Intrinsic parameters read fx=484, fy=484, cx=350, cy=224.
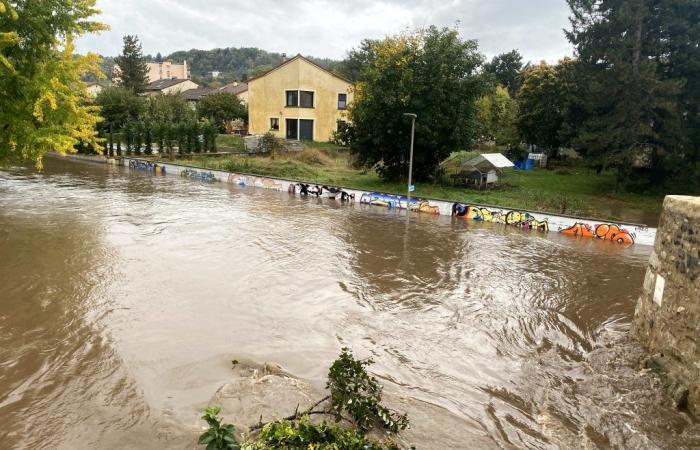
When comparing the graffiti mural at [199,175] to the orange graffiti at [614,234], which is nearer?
the orange graffiti at [614,234]

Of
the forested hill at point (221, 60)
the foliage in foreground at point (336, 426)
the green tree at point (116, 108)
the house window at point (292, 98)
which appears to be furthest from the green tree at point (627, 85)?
the forested hill at point (221, 60)

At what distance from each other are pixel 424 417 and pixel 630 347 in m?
5.73

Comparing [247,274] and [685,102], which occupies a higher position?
[685,102]

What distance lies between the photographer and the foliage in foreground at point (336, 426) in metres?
5.98

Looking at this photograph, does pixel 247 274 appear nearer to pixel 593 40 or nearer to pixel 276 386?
pixel 276 386

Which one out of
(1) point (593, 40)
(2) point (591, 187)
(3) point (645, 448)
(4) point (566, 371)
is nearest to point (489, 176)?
(2) point (591, 187)

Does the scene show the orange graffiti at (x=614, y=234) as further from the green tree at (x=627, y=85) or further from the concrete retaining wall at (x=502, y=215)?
the green tree at (x=627, y=85)

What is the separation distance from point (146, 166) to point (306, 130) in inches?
624

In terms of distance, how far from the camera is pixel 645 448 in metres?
7.52

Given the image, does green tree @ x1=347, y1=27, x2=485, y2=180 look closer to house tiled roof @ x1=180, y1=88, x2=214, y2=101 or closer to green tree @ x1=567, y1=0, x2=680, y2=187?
green tree @ x1=567, y1=0, x2=680, y2=187

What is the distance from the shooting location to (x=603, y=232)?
21812mm

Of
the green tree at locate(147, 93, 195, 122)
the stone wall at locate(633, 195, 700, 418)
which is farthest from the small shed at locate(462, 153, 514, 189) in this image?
the green tree at locate(147, 93, 195, 122)

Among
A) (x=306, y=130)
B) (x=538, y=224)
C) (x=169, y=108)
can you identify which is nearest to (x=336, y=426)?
(x=538, y=224)

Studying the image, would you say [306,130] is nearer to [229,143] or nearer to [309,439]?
[229,143]
